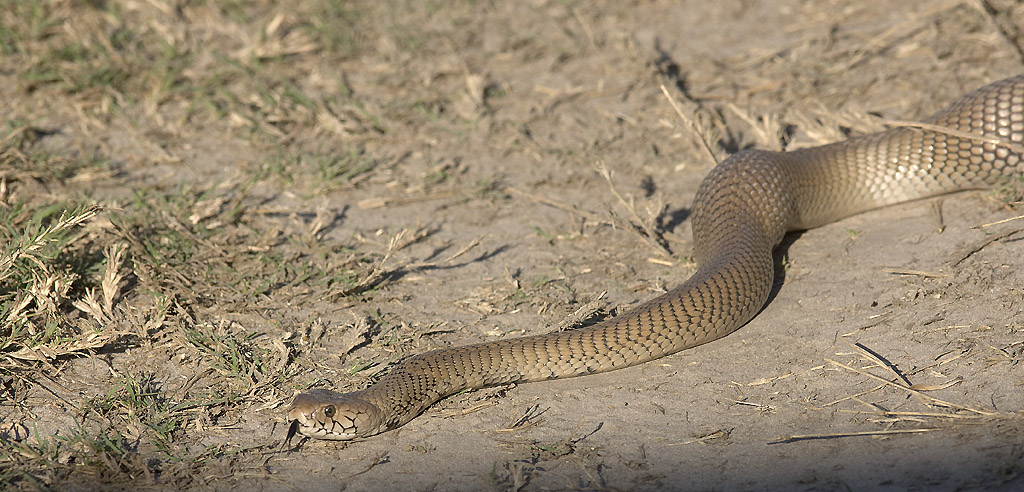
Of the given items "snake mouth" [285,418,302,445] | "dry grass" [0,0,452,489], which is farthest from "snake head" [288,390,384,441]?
"dry grass" [0,0,452,489]

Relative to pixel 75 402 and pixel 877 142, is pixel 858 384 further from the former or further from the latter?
pixel 75 402

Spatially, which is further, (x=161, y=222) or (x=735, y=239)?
(x=161, y=222)

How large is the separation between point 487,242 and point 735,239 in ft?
5.14

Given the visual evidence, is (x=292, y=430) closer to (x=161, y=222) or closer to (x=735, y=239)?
(x=161, y=222)

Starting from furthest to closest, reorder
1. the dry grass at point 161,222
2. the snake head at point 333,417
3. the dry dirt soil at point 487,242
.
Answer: the dry grass at point 161,222
the snake head at point 333,417
the dry dirt soil at point 487,242

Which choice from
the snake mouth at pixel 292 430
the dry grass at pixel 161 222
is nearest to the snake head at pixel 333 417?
the snake mouth at pixel 292 430

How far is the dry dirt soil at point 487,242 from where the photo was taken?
3756 millimetres

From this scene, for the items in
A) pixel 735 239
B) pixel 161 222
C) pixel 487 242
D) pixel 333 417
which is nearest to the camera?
pixel 333 417

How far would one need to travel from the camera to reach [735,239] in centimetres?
494

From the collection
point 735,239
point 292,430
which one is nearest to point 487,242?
point 735,239

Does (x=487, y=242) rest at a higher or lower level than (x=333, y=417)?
lower

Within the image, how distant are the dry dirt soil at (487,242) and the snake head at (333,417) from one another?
83mm

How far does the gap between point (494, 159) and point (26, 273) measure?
10.4 ft

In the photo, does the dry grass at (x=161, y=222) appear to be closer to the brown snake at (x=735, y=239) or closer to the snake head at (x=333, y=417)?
the snake head at (x=333, y=417)
